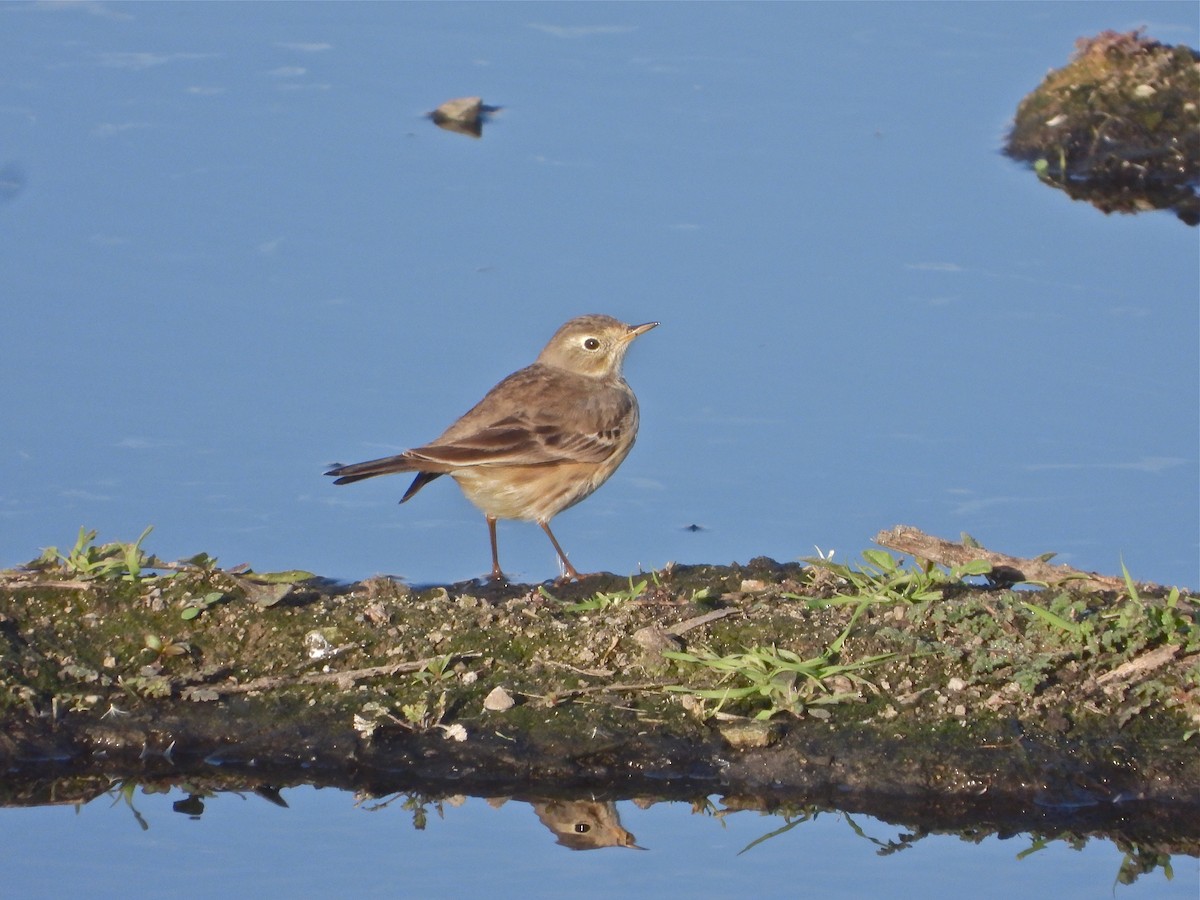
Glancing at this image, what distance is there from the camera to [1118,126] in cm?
1445

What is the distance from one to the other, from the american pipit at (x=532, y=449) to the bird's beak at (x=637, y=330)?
45 cm

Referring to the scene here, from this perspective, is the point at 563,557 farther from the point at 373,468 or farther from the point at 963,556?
the point at 963,556

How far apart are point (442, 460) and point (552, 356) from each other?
1899 mm

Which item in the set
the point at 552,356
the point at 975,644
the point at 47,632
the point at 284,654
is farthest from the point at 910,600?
the point at 552,356

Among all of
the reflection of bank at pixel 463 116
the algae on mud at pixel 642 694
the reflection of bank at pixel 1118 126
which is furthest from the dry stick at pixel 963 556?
the reflection of bank at pixel 463 116

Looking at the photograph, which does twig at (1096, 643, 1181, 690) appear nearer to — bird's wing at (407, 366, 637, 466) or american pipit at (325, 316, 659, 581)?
→ american pipit at (325, 316, 659, 581)

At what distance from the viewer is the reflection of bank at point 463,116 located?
14.6 meters

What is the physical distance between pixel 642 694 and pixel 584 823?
2.20ft

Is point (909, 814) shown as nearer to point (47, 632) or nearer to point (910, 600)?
point (910, 600)

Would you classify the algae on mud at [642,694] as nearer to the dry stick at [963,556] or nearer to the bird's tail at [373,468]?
the dry stick at [963,556]

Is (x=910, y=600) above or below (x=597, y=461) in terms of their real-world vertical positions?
above

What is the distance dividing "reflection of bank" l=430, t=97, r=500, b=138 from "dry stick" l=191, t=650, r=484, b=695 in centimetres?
819

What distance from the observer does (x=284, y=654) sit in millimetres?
7039

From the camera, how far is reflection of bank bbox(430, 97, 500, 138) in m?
14.6
